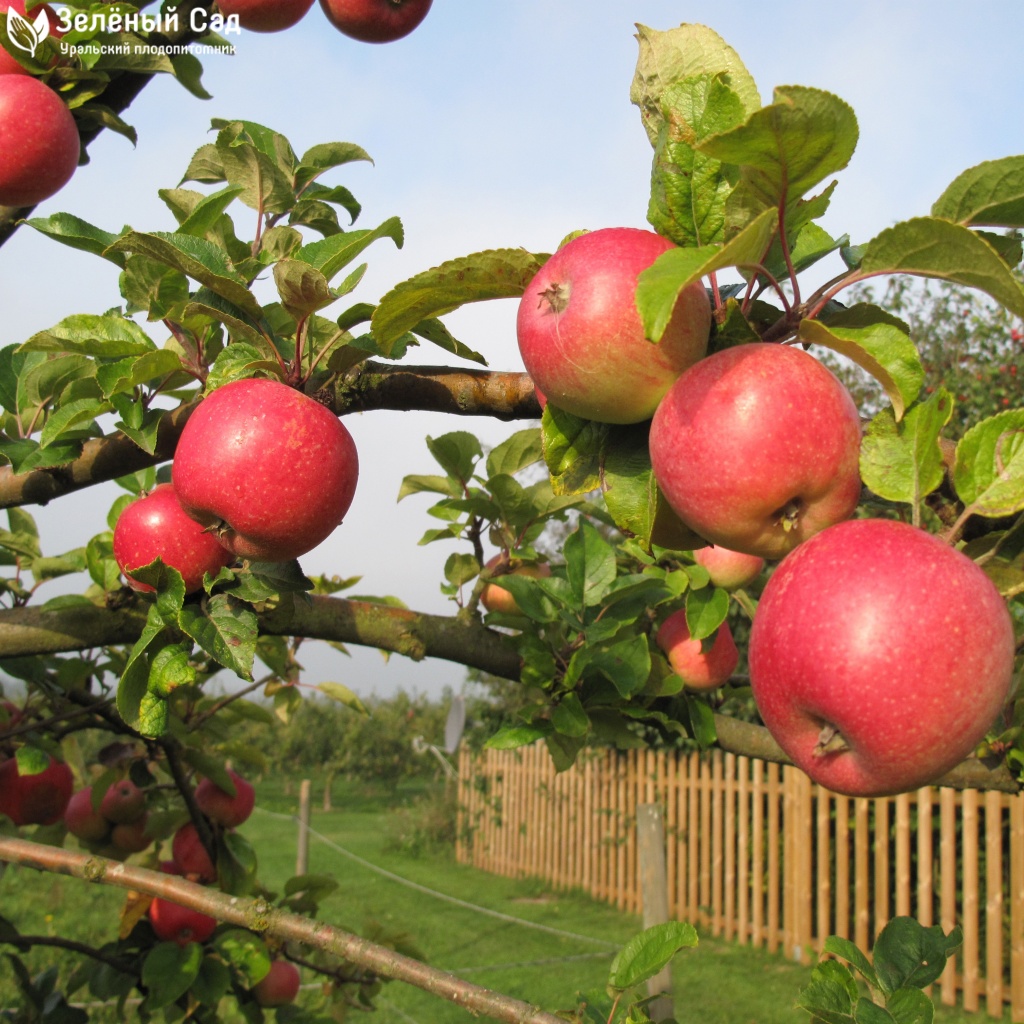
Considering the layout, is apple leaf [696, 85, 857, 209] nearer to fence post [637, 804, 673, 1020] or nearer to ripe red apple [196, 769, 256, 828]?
ripe red apple [196, 769, 256, 828]

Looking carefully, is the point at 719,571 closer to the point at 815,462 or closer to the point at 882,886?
the point at 815,462

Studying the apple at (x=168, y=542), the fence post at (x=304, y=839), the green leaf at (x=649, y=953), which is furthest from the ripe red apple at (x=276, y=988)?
the fence post at (x=304, y=839)

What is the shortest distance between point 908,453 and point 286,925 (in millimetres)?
870

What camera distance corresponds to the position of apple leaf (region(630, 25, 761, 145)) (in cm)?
65

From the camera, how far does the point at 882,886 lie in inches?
230

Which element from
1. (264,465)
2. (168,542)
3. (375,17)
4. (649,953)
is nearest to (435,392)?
(264,465)

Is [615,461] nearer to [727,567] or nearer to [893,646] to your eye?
[893,646]

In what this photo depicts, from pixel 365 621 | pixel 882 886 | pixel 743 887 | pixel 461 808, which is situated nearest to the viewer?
pixel 365 621

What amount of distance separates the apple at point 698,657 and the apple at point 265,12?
136 centimetres

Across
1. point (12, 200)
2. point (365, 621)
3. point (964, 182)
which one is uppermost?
point (12, 200)

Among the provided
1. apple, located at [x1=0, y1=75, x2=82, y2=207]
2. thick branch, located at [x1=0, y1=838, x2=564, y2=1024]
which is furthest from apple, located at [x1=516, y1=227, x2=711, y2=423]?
apple, located at [x1=0, y1=75, x2=82, y2=207]

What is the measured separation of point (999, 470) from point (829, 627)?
0.17 metres

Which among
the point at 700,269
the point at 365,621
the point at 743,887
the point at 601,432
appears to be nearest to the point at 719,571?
the point at 365,621

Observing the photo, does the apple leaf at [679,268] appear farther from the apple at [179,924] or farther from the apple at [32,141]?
the apple at [179,924]
